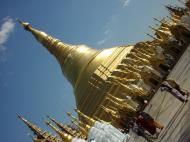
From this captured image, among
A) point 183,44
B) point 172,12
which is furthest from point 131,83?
point 172,12

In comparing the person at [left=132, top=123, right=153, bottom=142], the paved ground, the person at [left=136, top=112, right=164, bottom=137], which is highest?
the paved ground

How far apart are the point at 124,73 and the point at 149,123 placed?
853cm

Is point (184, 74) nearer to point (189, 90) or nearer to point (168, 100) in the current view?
point (168, 100)

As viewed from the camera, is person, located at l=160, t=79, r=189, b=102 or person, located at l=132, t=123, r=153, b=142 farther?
person, located at l=132, t=123, r=153, b=142

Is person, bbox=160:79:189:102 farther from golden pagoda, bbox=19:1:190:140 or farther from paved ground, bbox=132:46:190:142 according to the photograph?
golden pagoda, bbox=19:1:190:140

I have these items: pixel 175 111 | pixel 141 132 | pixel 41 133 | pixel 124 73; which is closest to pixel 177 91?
pixel 175 111

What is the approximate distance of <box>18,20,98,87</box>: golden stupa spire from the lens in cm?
3316

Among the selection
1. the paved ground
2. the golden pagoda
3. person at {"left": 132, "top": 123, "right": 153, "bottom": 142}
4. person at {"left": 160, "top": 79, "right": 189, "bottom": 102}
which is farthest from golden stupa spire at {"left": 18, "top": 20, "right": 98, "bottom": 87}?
person at {"left": 160, "top": 79, "right": 189, "bottom": 102}

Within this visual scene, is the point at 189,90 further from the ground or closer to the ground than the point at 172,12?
closer to the ground

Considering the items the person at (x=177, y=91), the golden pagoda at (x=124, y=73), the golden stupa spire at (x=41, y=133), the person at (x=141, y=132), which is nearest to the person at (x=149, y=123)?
the person at (x=141, y=132)

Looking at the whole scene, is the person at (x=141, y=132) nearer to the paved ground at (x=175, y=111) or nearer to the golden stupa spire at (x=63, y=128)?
the paved ground at (x=175, y=111)

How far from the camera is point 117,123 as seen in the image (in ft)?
78.8

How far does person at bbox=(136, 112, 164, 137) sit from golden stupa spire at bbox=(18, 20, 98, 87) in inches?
560

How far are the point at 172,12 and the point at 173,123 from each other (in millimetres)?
12125
